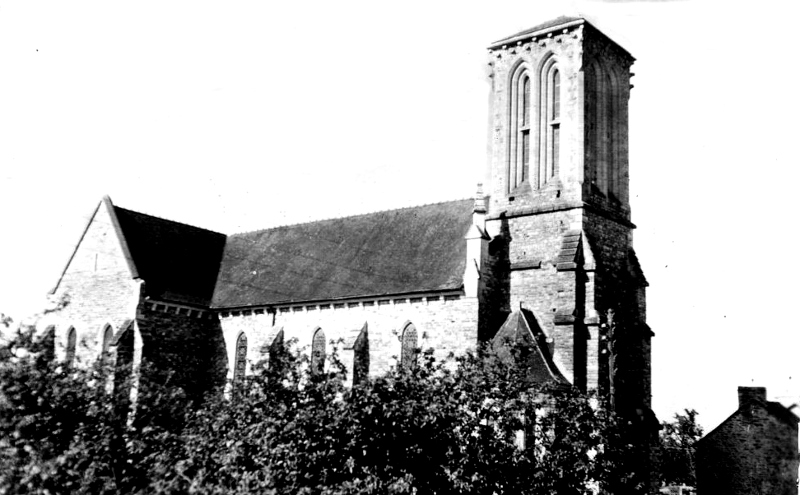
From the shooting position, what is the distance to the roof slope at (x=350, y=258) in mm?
37531

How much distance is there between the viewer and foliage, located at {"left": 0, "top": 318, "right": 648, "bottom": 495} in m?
19.4

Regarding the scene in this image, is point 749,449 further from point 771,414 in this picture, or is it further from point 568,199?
point 568,199

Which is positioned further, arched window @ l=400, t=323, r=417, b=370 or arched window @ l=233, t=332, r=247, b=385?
arched window @ l=233, t=332, r=247, b=385

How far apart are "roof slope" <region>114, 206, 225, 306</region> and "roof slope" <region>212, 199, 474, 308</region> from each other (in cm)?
75

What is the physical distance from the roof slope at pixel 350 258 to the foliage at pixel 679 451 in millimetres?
14638

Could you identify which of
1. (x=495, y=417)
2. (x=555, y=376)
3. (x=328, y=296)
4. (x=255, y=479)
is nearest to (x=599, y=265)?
(x=555, y=376)

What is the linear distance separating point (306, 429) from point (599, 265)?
62.4 ft

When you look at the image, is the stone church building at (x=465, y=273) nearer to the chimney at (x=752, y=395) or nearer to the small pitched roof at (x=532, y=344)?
the small pitched roof at (x=532, y=344)

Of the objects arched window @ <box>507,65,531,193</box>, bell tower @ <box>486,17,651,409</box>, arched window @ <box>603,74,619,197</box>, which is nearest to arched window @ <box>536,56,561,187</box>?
bell tower @ <box>486,17,651,409</box>

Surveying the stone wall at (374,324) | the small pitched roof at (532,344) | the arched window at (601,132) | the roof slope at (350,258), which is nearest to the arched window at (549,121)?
the arched window at (601,132)

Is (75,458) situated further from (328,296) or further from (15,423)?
(328,296)

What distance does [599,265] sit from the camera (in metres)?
36.0

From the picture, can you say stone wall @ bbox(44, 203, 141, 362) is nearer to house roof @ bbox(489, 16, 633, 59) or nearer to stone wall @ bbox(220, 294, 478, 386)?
stone wall @ bbox(220, 294, 478, 386)

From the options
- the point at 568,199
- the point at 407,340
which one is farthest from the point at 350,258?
the point at 568,199
